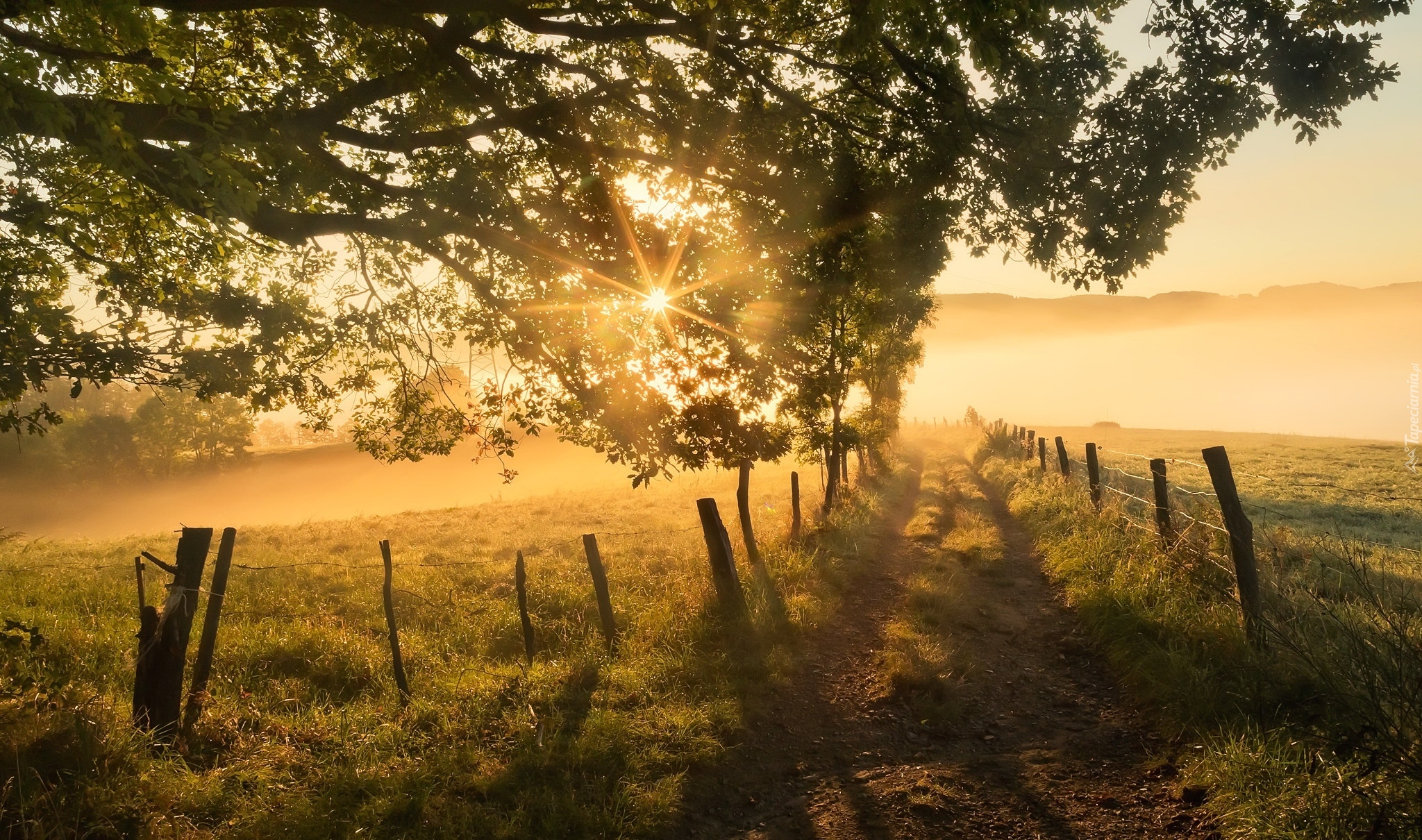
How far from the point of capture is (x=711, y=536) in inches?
399

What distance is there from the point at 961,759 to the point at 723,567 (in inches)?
174

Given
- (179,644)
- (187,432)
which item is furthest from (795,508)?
(187,432)

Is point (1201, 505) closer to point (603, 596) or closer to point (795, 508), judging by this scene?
point (795, 508)

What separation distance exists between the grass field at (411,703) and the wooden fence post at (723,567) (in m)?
0.30

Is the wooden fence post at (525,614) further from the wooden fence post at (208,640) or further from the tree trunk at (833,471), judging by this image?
the tree trunk at (833,471)

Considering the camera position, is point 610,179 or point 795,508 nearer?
point 610,179

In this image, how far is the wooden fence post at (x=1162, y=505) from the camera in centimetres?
985

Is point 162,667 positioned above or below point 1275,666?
above

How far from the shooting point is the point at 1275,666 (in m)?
5.82

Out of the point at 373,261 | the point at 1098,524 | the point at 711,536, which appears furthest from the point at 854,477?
the point at 373,261

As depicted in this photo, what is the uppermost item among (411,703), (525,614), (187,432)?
(187,432)

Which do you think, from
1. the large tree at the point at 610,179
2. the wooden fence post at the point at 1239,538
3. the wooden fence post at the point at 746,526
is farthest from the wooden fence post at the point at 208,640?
the wooden fence post at the point at 1239,538

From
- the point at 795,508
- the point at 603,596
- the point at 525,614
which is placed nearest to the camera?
the point at 525,614

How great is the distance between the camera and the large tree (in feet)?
24.7
